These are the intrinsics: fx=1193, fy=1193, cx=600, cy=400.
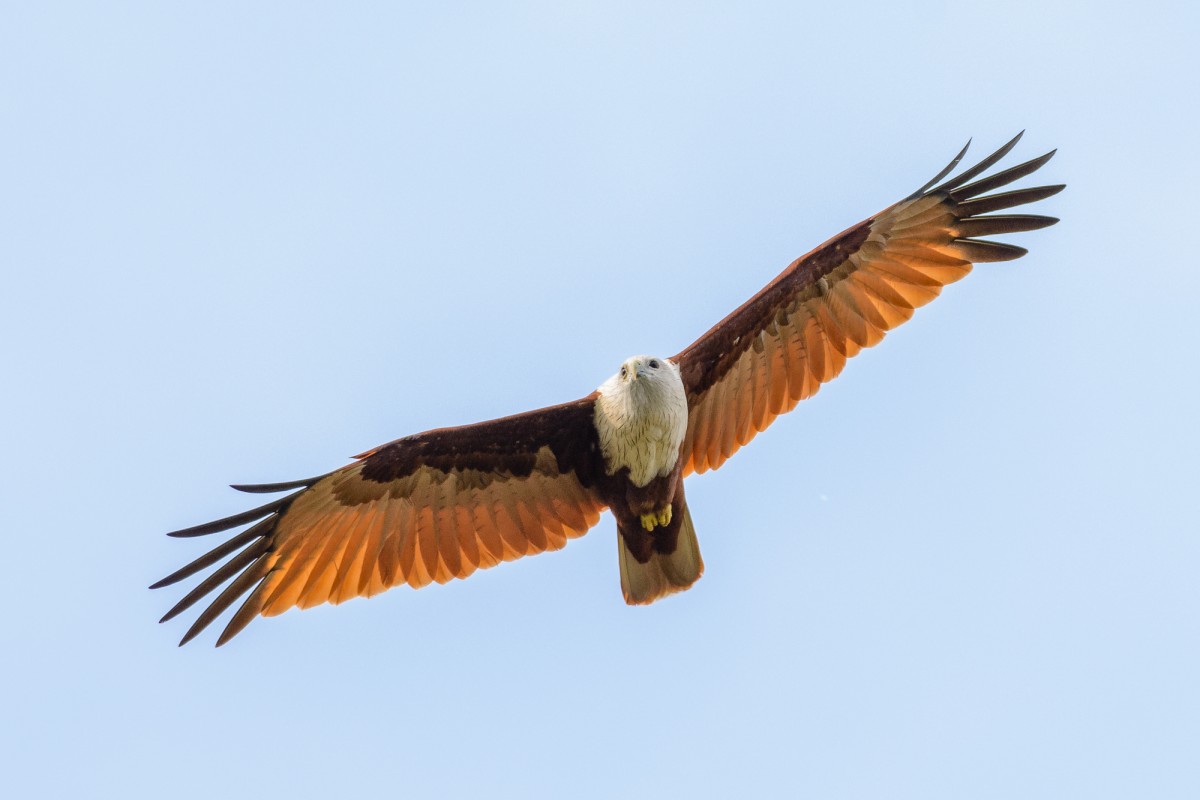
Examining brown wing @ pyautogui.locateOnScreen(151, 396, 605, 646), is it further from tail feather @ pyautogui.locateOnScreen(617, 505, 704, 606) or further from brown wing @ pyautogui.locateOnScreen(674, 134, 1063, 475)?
brown wing @ pyautogui.locateOnScreen(674, 134, 1063, 475)

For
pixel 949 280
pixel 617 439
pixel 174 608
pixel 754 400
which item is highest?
pixel 949 280

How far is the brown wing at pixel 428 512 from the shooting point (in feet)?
30.0

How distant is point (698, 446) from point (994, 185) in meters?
3.04

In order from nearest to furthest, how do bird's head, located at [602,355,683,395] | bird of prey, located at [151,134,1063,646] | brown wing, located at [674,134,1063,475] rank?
bird's head, located at [602,355,683,395]
bird of prey, located at [151,134,1063,646]
brown wing, located at [674,134,1063,475]

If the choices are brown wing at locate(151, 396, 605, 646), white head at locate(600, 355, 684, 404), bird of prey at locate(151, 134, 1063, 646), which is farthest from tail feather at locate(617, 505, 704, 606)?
white head at locate(600, 355, 684, 404)

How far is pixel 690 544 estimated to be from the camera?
9.30 meters

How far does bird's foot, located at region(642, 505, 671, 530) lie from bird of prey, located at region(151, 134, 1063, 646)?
0.04ft

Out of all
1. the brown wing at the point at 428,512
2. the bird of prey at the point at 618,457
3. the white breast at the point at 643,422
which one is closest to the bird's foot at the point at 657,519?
the bird of prey at the point at 618,457

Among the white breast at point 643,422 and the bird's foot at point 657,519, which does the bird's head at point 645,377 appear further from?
the bird's foot at point 657,519

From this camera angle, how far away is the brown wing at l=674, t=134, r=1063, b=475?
935 centimetres

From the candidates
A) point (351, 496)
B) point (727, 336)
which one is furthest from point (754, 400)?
point (351, 496)

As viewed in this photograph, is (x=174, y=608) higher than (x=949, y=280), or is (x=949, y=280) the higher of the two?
(x=949, y=280)

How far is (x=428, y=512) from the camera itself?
945 cm

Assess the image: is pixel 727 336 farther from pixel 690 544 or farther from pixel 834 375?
pixel 690 544
